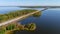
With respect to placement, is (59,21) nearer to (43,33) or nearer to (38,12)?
(38,12)

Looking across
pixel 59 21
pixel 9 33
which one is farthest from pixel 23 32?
pixel 59 21

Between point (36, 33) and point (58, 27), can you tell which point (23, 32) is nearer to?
point (36, 33)

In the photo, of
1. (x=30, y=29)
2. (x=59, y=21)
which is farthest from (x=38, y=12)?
(x=30, y=29)

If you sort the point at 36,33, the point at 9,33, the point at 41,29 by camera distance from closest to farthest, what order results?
the point at 9,33 → the point at 36,33 → the point at 41,29

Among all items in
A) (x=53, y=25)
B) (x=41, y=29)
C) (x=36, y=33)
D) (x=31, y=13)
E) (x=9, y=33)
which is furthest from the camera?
(x=31, y=13)

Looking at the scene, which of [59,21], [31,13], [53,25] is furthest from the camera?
[31,13]

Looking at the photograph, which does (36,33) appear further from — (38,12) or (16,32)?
(38,12)

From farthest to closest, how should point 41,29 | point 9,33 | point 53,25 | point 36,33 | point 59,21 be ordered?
point 59,21 → point 53,25 → point 41,29 → point 36,33 → point 9,33

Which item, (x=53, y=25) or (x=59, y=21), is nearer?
(x=53, y=25)

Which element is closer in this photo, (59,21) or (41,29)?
(41,29)
